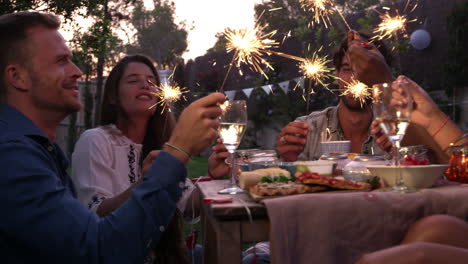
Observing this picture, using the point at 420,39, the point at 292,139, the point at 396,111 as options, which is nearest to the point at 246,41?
the point at 292,139

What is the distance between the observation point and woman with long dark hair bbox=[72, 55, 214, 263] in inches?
92.6

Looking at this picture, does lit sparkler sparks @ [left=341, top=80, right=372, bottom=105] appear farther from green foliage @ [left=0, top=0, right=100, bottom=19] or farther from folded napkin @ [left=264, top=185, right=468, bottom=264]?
green foliage @ [left=0, top=0, right=100, bottom=19]

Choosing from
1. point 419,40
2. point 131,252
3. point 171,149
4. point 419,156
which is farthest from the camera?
point 419,40

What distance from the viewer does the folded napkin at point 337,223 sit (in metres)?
1.24

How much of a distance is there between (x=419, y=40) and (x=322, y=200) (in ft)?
25.3

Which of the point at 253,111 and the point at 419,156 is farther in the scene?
Answer: the point at 253,111

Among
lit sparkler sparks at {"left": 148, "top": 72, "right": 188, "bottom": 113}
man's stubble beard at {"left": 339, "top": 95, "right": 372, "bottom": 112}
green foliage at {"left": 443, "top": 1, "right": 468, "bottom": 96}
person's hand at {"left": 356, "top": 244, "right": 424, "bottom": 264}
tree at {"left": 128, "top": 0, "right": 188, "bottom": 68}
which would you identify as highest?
tree at {"left": 128, "top": 0, "right": 188, "bottom": 68}

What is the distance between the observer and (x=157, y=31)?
37.6 m

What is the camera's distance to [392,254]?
1.13m

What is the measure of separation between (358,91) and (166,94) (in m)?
1.28

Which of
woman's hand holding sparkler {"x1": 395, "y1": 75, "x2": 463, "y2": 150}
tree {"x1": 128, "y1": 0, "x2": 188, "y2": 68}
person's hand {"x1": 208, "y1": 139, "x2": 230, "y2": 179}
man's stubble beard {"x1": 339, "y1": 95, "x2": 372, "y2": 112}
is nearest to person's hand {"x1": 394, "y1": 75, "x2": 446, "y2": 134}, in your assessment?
woman's hand holding sparkler {"x1": 395, "y1": 75, "x2": 463, "y2": 150}

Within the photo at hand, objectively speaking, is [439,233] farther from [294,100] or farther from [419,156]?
[294,100]

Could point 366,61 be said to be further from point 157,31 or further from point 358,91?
point 157,31

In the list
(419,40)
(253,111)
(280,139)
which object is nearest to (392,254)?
(280,139)
